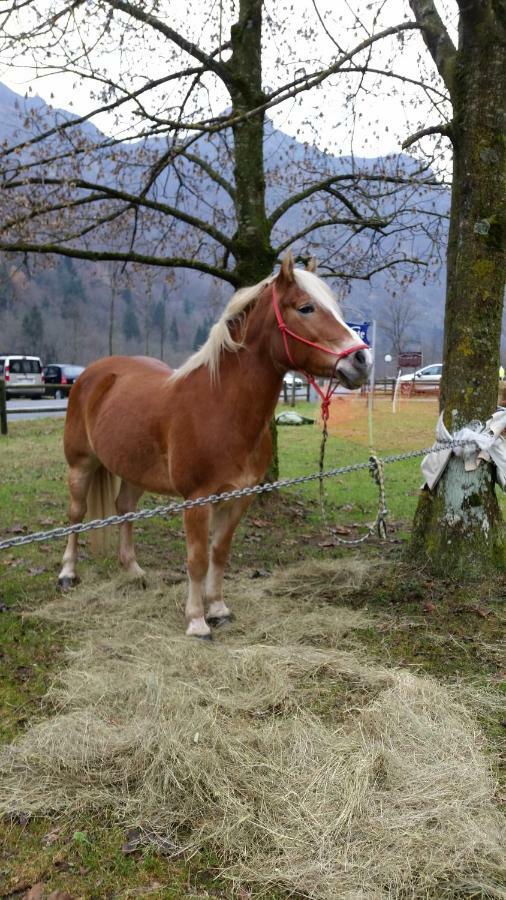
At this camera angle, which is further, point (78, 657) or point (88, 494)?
point (88, 494)

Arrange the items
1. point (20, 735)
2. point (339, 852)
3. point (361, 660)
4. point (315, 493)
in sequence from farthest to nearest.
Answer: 1. point (315, 493)
2. point (361, 660)
3. point (20, 735)
4. point (339, 852)

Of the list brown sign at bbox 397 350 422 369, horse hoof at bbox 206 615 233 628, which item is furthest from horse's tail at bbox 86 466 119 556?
brown sign at bbox 397 350 422 369

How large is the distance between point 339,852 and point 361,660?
147cm

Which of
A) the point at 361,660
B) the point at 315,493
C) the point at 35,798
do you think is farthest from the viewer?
the point at 315,493

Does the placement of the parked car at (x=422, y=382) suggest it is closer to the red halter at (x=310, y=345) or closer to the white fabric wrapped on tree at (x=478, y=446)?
the white fabric wrapped on tree at (x=478, y=446)

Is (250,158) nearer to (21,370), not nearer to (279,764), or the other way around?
(279,764)

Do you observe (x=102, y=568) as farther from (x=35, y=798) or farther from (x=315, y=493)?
(x=315, y=493)

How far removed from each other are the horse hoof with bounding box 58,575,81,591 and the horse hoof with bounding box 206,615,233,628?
137 centimetres

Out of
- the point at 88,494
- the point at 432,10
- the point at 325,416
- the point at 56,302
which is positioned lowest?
the point at 88,494

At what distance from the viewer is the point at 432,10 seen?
17.6 feet

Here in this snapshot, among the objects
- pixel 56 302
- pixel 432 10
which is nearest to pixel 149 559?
pixel 432 10

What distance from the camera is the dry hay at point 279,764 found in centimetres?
212

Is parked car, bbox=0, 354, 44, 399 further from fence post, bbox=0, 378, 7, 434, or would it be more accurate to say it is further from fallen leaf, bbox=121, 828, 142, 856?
fallen leaf, bbox=121, 828, 142, 856

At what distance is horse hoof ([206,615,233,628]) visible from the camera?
4234mm
